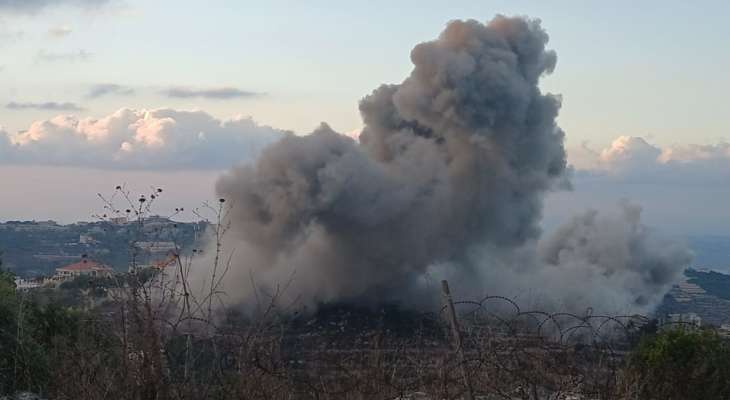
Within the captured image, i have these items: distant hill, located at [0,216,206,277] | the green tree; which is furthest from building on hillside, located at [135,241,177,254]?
the green tree

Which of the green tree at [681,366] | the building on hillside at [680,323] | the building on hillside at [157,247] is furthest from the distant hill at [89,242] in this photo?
the building on hillside at [680,323]

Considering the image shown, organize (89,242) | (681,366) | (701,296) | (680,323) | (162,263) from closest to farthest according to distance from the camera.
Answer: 1. (162,263)
2. (680,323)
3. (681,366)
4. (89,242)
5. (701,296)

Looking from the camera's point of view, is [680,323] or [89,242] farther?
[89,242]

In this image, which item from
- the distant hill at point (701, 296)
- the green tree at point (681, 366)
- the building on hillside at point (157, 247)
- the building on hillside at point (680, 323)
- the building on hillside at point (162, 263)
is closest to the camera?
the building on hillside at point (162, 263)

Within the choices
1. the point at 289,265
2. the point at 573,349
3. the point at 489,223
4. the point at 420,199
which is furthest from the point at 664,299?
the point at 573,349

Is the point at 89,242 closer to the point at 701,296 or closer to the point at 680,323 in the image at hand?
the point at 680,323

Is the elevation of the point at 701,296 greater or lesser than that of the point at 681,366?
greater

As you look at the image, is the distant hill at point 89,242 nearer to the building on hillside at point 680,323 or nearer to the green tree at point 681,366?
the green tree at point 681,366

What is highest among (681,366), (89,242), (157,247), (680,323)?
(89,242)

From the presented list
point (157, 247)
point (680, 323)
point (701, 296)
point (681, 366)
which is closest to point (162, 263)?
point (157, 247)

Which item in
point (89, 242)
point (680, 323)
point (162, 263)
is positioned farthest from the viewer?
point (89, 242)

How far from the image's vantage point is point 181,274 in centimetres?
464

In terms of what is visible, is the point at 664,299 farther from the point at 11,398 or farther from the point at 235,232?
the point at 11,398

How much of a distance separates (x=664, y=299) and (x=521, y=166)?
11.4 metres
